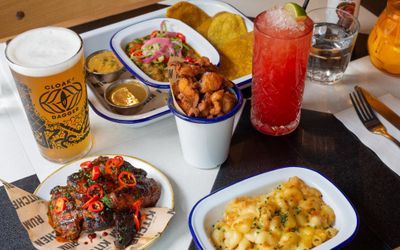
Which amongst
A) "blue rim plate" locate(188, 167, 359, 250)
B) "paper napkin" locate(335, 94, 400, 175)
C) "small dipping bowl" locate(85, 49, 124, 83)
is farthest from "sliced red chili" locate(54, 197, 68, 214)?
"paper napkin" locate(335, 94, 400, 175)

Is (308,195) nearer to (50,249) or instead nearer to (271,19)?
(271,19)

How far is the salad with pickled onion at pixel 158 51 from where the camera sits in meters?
1.52

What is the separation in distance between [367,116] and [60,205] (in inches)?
32.8

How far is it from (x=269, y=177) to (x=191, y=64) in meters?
0.33

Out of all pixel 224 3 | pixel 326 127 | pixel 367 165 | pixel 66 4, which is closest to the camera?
pixel 367 165

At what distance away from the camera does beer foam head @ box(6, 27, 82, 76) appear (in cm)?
108

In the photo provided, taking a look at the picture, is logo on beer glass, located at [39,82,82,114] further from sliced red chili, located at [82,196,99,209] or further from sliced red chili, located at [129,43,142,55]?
sliced red chili, located at [129,43,142,55]

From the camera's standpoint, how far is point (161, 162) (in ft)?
4.10

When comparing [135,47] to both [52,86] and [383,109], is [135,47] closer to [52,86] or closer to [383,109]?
[52,86]

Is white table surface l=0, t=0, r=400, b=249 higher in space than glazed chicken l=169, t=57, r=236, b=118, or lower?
lower

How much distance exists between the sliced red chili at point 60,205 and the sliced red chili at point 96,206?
6 cm

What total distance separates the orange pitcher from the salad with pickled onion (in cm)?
56

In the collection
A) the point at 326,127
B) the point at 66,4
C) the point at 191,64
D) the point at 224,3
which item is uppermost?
the point at 191,64

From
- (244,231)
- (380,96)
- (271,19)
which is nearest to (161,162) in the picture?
(244,231)
